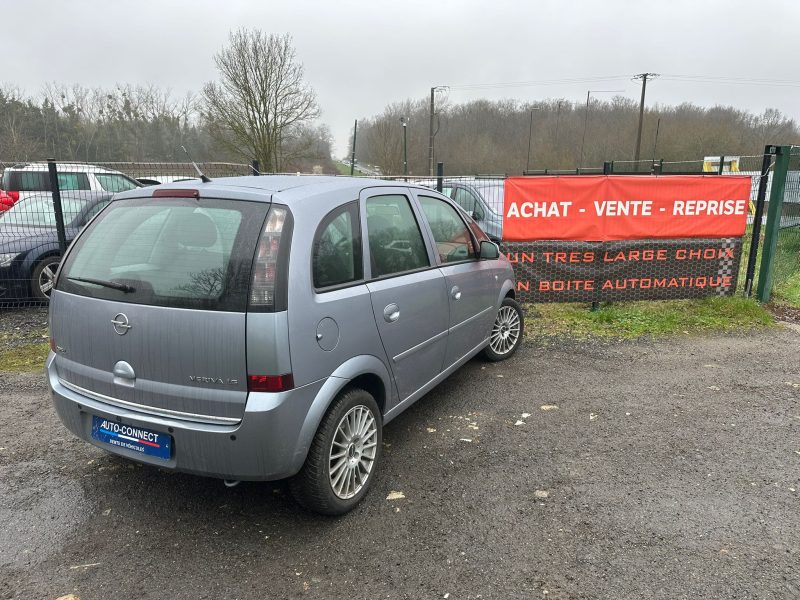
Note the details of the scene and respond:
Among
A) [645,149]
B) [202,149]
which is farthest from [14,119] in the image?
[645,149]

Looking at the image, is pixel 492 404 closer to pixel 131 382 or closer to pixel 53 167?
pixel 131 382

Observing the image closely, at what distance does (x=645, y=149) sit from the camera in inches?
2296

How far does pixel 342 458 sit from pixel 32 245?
6.28 metres

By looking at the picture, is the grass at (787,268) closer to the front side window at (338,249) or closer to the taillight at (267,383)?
the front side window at (338,249)

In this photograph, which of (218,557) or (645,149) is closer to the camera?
(218,557)

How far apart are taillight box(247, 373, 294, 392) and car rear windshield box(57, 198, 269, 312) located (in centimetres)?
32

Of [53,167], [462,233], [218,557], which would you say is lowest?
[218,557]

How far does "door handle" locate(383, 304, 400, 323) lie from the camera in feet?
10.3

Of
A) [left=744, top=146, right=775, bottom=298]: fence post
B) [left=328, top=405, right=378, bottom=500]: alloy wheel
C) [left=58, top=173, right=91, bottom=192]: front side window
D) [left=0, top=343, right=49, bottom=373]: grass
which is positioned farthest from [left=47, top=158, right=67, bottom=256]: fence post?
[left=744, top=146, right=775, bottom=298]: fence post

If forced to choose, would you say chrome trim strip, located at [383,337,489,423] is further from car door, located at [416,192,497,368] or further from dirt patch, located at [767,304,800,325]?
dirt patch, located at [767,304,800,325]

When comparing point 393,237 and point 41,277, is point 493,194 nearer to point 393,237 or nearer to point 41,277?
point 393,237

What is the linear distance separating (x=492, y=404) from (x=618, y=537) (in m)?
1.74

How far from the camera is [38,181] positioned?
28.0 feet

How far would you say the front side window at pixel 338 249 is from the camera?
2738mm
